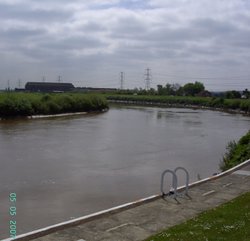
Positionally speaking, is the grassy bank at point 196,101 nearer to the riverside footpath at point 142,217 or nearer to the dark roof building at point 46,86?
the dark roof building at point 46,86

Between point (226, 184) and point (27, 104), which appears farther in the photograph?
point (27, 104)

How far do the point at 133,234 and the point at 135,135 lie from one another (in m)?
25.7

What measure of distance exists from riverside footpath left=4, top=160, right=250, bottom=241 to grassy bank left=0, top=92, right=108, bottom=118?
38.9 metres

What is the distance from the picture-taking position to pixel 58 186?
15.1 meters

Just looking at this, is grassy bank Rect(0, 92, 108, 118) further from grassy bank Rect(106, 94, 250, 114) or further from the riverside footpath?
the riverside footpath

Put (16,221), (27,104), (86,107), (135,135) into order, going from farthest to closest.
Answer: (86,107) → (27,104) → (135,135) → (16,221)

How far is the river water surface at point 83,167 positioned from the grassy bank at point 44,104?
1502 cm

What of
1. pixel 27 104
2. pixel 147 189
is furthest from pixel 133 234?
pixel 27 104

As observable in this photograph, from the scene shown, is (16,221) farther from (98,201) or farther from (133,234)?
(133,234)

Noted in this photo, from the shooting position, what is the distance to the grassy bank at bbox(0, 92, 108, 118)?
4858 cm

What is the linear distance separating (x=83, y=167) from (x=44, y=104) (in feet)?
121

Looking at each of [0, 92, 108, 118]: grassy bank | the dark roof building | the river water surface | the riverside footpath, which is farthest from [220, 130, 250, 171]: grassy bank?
the dark roof building
